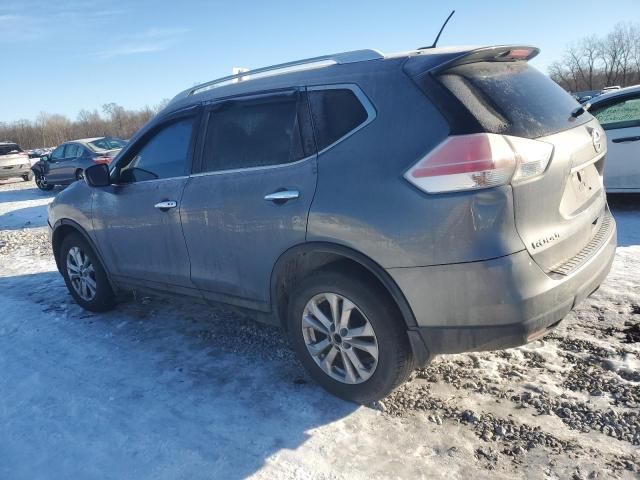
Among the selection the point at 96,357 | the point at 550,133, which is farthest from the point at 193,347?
the point at 550,133

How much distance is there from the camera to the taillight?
7.72 feet

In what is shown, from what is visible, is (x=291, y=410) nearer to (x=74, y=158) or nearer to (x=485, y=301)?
(x=485, y=301)

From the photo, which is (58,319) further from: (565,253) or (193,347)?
(565,253)

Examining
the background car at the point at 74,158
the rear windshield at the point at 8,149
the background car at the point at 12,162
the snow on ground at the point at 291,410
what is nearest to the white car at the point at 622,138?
the snow on ground at the point at 291,410

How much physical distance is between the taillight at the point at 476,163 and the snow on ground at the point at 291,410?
4.37 feet

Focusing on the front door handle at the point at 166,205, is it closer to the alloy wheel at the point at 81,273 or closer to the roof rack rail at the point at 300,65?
the roof rack rail at the point at 300,65

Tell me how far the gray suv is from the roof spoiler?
0.04 feet

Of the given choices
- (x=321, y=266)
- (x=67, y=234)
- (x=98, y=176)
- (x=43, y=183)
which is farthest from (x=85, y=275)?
(x=43, y=183)

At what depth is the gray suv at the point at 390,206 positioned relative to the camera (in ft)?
7.91

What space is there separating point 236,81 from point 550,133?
2060 millimetres

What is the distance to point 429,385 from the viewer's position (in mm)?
3199

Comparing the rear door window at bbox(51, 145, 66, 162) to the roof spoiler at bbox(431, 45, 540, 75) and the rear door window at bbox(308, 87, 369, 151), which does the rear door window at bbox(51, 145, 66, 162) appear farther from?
the roof spoiler at bbox(431, 45, 540, 75)

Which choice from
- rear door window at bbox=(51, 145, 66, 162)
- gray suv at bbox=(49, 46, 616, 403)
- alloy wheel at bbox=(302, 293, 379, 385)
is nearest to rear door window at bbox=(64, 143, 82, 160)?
rear door window at bbox=(51, 145, 66, 162)

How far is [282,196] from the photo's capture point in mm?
2980
